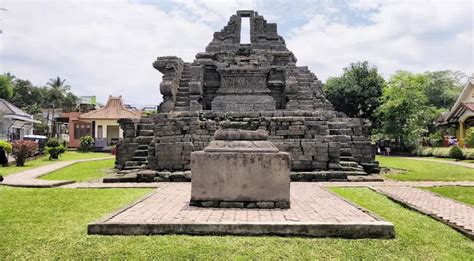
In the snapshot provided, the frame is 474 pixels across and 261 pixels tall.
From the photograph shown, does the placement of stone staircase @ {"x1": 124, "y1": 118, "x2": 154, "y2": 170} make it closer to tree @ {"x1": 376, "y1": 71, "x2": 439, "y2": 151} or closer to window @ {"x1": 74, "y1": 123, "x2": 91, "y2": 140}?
tree @ {"x1": 376, "y1": 71, "x2": 439, "y2": 151}

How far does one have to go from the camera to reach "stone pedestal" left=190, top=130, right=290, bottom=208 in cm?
658

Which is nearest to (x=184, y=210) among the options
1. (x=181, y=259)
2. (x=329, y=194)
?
(x=181, y=259)

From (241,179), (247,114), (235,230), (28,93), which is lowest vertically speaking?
(235,230)

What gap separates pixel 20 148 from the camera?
1919cm

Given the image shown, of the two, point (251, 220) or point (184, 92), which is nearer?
point (251, 220)

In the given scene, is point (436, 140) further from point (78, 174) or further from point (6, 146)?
point (6, 146)

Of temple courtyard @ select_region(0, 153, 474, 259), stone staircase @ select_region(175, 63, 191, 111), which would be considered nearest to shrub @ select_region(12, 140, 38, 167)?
stone staircase @ select_region(175, 63, 191, 111)

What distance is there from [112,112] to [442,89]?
1736 inches

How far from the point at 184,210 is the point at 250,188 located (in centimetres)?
110

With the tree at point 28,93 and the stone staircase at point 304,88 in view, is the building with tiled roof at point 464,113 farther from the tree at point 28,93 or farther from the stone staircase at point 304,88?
the tree at point 28,93

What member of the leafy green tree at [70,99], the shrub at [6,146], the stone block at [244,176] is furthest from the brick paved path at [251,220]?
the leafy green tree at [70,99]

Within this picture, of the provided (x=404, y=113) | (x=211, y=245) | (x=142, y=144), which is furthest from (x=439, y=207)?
(x=404, y=113)

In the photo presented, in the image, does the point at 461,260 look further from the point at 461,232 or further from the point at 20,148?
the point at 20,148

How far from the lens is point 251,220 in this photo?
5453mm
